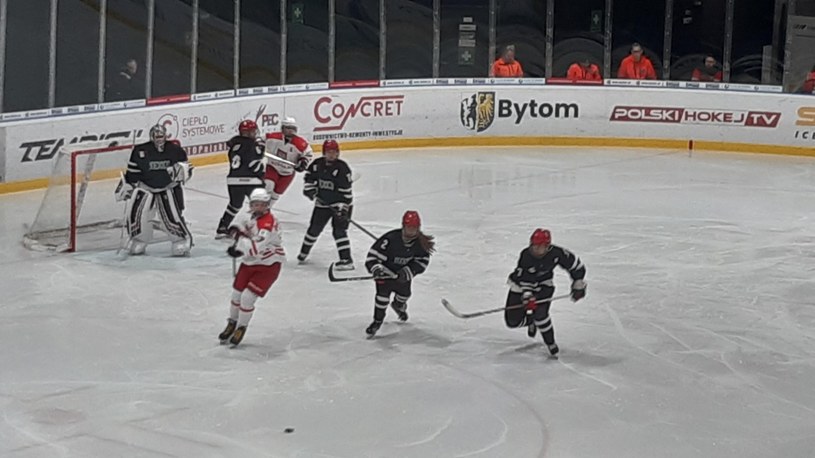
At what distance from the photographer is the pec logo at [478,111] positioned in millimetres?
19359

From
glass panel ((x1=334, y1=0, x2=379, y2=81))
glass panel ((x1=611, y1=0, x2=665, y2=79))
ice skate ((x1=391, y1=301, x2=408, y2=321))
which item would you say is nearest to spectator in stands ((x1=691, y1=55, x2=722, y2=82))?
glass panel ((x1=611, y1=0, x2=665, y2=79))

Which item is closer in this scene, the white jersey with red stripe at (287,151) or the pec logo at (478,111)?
the white jersey with red stripe at (287,151)

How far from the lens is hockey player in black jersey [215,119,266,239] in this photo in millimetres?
12758

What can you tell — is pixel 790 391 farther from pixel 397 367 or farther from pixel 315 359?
pixel 315 359

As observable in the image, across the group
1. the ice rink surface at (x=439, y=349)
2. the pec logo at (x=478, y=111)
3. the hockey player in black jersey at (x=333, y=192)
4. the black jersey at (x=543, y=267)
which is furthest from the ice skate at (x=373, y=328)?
the pec logo at (x=478, y=111)

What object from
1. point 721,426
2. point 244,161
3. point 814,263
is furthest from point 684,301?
point 244,161

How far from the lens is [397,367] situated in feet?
31.3

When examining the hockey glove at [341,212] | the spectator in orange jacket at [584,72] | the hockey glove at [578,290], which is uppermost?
the spectator in orange jacket at [584,72]

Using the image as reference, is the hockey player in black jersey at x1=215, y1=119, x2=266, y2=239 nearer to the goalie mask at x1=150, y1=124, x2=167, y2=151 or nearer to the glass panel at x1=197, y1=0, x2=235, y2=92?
the goalie mask at x1=150, y1=124, x2=167, y2=151

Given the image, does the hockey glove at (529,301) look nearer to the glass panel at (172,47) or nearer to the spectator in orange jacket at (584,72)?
the glass panel at (172,47)

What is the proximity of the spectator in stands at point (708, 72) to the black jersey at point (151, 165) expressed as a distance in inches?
387

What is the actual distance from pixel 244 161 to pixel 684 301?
13.9ft

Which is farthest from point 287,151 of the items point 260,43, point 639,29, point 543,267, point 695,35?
point 695,35

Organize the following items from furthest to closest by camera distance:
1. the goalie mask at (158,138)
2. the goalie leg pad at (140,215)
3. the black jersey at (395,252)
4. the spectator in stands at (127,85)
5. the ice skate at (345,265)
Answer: the spectator in stands at (127,85) → the goalie leg pad at (140,215) → the goalie mask at (158,138) → the ice skate at (345,265) → the black jersey at (395,252)
